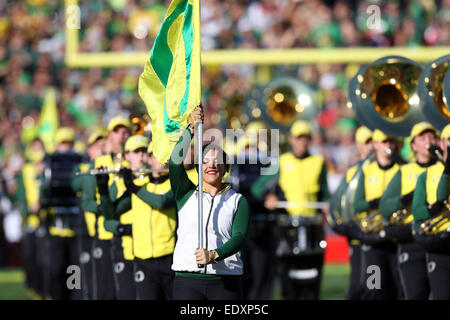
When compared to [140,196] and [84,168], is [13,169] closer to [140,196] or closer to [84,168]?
[84,168]

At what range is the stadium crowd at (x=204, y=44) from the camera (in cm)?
1895

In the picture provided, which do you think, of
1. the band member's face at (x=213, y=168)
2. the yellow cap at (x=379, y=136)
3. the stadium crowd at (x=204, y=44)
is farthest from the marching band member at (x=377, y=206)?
the stadium crowd at (x=204, y=44)

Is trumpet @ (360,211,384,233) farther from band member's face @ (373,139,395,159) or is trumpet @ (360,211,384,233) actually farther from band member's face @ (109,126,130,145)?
band member's face @ (109,126,130,145)

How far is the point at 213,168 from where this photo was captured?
24.1 ft

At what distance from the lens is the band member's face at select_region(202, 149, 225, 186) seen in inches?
289

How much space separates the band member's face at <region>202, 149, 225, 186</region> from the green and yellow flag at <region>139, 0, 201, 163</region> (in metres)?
0.54

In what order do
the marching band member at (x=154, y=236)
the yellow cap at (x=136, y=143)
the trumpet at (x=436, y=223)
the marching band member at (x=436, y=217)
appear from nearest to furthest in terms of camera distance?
the marching band member at (x=436, y=217) < the trumpet at (x=436, y=223) < the marching band member at (x=154, y=236) < the yellow cap at (x=136, y=143)

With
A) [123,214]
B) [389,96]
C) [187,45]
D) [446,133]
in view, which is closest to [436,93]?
[446,133]

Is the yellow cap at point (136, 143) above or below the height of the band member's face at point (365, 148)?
above

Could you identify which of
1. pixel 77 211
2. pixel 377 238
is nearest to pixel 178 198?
pixel 377 238

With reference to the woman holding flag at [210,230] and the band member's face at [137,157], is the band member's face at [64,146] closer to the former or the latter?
the band member's face at [137,157]

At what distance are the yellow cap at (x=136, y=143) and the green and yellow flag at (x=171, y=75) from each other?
0.91m

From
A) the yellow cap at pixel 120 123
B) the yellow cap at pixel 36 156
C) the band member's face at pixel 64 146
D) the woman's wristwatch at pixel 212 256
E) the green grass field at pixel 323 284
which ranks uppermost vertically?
the yellow cap at pixel 120 123

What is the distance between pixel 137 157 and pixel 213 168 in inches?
81.5
